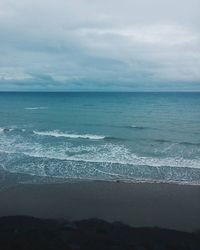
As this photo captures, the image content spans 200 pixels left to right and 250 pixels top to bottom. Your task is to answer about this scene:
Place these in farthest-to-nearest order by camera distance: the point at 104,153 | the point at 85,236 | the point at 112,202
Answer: the point at 104,153
the point at 112,202
the point at 85,236

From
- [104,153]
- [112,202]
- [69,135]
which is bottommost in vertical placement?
[112,202]

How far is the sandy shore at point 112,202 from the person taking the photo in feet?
47.9

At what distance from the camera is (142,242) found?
1209cm

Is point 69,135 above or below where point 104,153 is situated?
above

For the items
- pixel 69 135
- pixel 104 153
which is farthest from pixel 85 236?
pixel 69 135

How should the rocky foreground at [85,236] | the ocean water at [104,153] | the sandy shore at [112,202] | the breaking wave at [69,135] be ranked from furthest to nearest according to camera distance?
the breaking wave at [69,135]
the ocean water at [104,153]
the sandy shore at [112,202]
the rocky foreground at [85,236]

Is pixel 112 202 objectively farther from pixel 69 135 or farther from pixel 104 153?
pixel 69 135

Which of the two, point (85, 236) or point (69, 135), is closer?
point (85, 236)

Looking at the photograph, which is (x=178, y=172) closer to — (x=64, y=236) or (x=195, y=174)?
(x=195, y=174)

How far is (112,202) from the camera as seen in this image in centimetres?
1628

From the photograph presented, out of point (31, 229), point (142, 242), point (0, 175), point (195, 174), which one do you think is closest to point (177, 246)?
point (142, 242)

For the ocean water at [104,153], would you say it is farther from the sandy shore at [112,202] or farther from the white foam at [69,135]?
the sandy shore at [112,202]

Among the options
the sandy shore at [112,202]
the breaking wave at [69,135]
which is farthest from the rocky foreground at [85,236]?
the breaking wave at [69,135]

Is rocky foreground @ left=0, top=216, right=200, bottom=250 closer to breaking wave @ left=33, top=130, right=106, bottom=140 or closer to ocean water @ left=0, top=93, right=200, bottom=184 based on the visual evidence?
ocean water @ left=0, top=93, right=200, bottom=184
